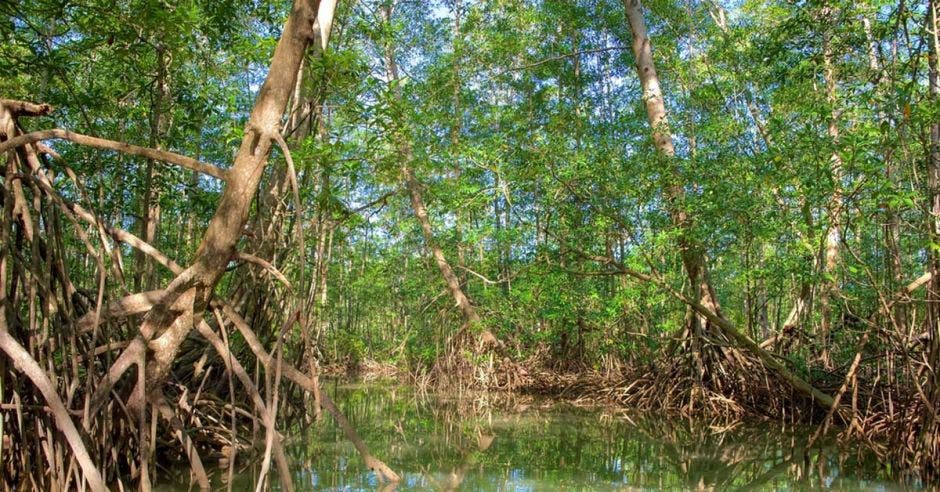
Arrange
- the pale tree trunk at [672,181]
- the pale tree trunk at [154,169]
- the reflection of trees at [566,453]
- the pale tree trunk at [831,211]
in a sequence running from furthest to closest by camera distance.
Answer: the pale tree trunk at [672,181] → the pale tree trunk at [831,211] → the pale tree trunk at [154,169] → the reflection of trees at [566,453]

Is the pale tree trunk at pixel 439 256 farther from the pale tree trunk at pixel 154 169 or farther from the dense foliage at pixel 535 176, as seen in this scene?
the pale tree trunk at pixel 154 169

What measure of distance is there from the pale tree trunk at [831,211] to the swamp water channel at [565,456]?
4.23 feet

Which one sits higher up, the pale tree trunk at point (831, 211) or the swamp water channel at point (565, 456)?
the pale tree trunk at point (831, 211)

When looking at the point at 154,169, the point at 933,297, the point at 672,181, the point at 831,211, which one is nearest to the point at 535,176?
the point at 672,181

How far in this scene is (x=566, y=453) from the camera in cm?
490

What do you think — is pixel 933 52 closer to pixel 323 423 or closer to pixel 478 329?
pixel 323 423

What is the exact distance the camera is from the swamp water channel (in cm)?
383

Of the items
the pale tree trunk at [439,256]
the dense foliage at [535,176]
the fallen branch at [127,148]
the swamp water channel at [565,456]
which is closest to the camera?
the fallen branch at [127,148]

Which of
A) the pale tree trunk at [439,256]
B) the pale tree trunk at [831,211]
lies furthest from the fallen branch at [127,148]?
the pale tree trunk at [439,256]

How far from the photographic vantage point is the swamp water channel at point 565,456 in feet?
12.6

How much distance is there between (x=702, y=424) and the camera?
265 inches

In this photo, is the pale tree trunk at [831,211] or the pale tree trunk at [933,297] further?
the pale tree trunk at [831,211]

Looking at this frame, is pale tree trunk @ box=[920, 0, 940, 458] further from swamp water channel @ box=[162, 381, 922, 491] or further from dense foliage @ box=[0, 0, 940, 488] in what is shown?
swamp water channel @ box=[162, 381, 922, 491]

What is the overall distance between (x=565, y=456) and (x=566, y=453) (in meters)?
0.13
